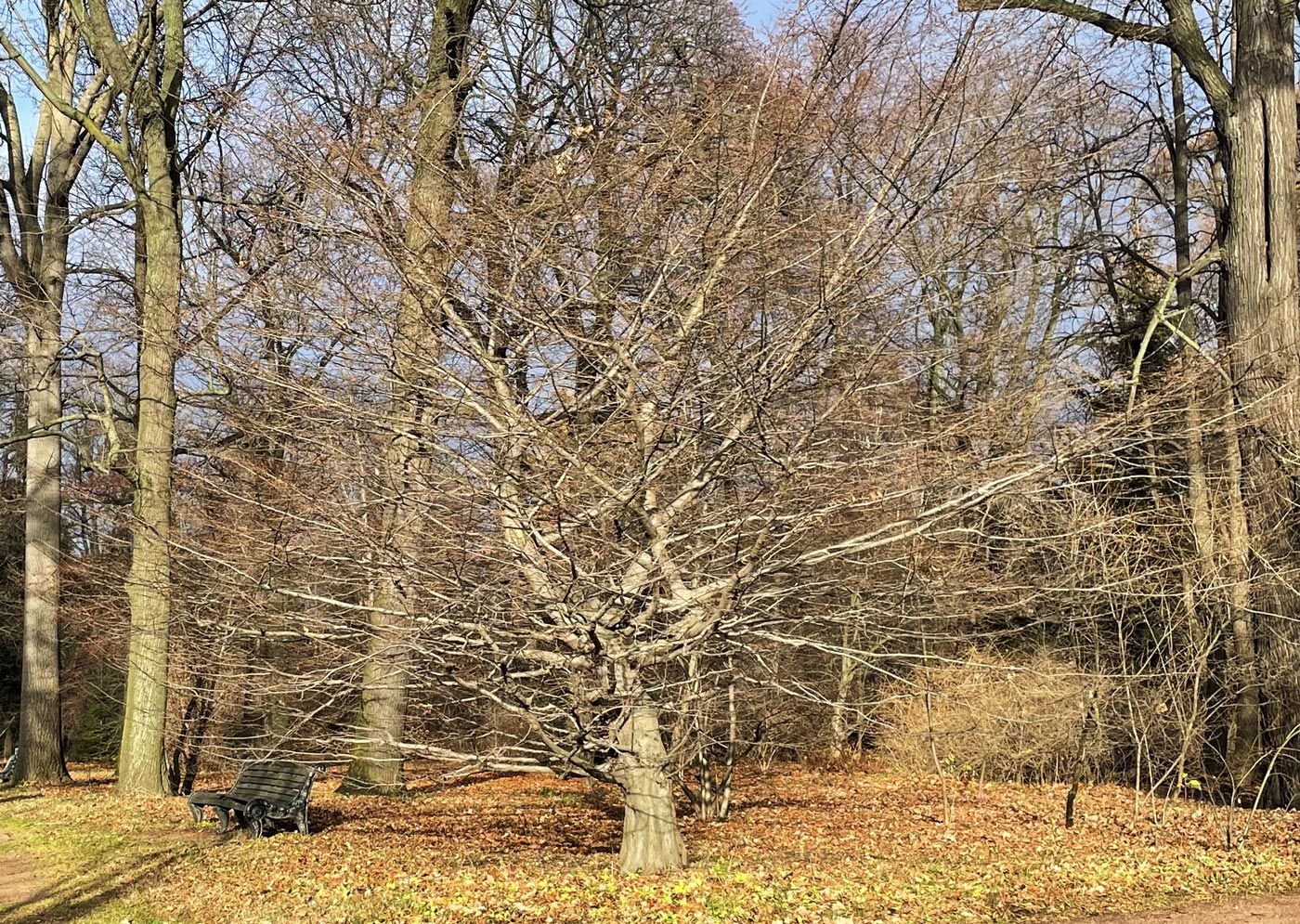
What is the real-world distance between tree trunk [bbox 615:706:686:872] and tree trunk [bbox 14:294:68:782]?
10493mm

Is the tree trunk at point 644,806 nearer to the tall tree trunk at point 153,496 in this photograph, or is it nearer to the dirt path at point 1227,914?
the dirt path at point 1227,914

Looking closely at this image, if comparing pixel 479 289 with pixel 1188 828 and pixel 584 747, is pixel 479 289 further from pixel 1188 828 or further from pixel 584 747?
pixel 1188 828

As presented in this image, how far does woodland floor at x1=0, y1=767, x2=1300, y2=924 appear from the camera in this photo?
6477 mm

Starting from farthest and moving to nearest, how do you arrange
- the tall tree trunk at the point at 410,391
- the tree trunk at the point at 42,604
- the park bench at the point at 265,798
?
the tree trunk at the point at 42,604
the park bench at the point at 265,798
the tall tree trunk at the point at 410,391

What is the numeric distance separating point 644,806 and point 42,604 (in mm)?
11102

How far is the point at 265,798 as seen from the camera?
30.5 ft

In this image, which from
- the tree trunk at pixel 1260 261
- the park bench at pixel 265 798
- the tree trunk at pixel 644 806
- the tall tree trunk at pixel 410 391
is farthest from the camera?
the tree trunk at pixel 1260 261

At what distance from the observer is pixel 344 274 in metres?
7.27

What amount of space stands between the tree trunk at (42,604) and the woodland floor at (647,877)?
7.29ft

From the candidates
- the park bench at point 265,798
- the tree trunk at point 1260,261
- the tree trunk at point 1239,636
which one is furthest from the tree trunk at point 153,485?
the tree trunk at point 1260,261

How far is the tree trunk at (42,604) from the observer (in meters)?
14.2

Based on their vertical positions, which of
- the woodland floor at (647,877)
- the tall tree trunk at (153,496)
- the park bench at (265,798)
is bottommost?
the woodland floor at (647,877)

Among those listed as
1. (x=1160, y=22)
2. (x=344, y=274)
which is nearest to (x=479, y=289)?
(x=344, y=274)

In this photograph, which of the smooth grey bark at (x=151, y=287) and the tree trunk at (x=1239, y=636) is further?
the smooth grey bark at (x=151, y=287)
